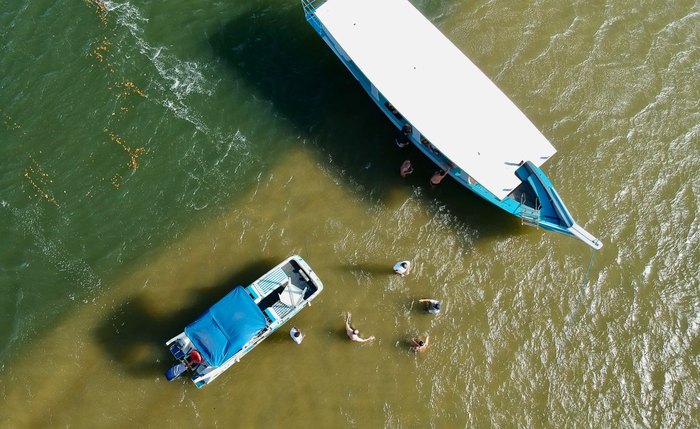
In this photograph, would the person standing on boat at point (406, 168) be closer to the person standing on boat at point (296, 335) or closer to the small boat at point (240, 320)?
the small boat at point (240, 320)

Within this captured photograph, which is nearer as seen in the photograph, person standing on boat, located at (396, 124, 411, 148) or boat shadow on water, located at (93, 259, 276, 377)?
boat shadow on water, located at (93, 259, 276, 377)

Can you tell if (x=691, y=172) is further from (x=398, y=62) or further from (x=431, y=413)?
(x=431, y=413)

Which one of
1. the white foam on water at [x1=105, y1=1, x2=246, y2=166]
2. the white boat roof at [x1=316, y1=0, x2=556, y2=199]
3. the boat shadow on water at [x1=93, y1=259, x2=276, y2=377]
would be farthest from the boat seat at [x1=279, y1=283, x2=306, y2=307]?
the white boat roof at [x1=316, y1=0, x2=556, y2=199]

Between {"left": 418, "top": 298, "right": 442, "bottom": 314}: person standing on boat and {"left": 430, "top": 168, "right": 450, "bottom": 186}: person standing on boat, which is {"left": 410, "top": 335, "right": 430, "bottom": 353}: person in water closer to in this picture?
{"left": 418, "top": 298, "right": 442, "bottom": 314}: person standing on boat

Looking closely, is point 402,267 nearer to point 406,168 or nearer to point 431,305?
point 431,305

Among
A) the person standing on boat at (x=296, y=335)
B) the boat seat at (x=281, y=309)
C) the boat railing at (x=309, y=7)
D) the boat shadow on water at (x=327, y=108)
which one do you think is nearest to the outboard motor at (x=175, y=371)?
the boat seat at (x=281, y=309)
